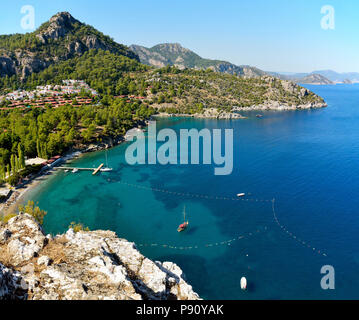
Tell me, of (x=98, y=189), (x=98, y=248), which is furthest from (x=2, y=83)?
(x=98, y=248)

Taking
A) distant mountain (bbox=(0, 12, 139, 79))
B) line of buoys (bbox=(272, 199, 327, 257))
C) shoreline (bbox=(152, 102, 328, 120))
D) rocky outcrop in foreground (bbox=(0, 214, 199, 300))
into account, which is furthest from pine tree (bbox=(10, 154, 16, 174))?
distant mountain (bbox=(0, 12, 139, 79))

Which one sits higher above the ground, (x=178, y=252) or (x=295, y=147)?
(x=295, y=147)

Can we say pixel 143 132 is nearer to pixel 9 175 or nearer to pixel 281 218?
pixel 9 175

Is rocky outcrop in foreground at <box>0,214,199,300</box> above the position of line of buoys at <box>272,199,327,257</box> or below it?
above

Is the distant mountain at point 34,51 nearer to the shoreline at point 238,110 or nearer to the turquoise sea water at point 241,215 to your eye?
the shoreline at point 238,110

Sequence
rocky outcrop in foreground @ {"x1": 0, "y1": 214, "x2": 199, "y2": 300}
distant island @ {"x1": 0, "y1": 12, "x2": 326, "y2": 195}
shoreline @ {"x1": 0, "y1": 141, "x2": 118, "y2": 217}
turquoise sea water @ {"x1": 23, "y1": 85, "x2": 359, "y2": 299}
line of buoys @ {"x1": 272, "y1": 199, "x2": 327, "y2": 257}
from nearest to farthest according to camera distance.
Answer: rocky outcrop in foreground @ {"x1": 0, "y1": 214, "x2": 199, "y2": 300}, turquoise sea water @ {"x1": 23, "y1": 85, "x2": 359, "y2": 299}, line of buoys @ {"x1": 272, "y1": 199, "x2": 327, "y2": 257}, shoreline @ {"x1": 0, "y1": 141, "x2": 118, "y2": 217}, distant island @ {"x1": 0, "y1": 12, "x2": 326, "y2": 195}

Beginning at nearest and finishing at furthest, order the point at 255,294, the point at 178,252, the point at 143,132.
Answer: the point at 255,294 → the point at 178,252 → the point at 143,132

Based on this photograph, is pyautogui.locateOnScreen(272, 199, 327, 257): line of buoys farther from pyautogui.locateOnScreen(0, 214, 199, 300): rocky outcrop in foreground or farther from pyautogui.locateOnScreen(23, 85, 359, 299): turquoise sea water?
pyautogui.locateOnScreen(0, 214, 199, 300): rocky outcrop in foreground

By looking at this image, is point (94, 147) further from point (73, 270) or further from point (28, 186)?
point (73, 270)
